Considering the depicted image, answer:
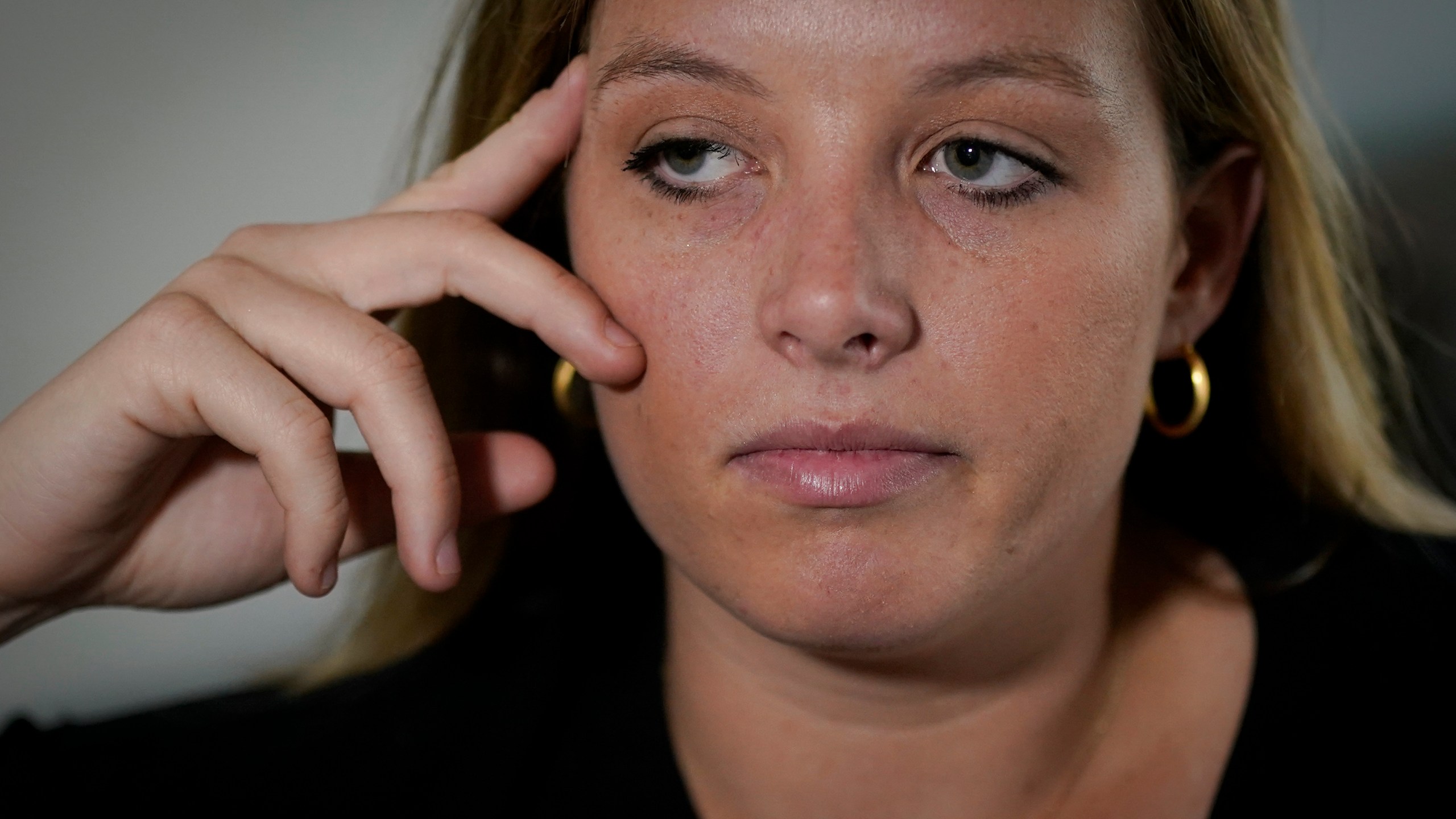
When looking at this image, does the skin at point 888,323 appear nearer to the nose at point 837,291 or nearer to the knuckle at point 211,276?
the nose at point 837,291

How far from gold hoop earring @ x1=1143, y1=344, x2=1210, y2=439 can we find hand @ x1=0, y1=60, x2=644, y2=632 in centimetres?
71

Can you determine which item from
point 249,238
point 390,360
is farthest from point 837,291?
point 249,238

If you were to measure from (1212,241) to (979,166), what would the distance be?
0.44 m

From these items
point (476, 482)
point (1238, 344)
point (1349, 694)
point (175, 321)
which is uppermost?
point (175, 321)

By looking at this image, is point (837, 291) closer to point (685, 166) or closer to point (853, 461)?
point (853, 461)

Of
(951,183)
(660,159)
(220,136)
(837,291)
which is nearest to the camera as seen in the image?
(837,291)

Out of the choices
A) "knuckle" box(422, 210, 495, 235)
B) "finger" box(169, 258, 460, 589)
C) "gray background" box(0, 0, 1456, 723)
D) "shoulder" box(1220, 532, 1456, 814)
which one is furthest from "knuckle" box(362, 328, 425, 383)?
"shoulder" box(1220, 532, 1456, 814)

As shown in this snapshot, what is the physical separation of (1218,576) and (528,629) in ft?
3.17

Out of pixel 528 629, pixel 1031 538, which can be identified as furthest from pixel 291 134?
pixel 1031 538

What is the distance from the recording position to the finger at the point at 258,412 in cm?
125

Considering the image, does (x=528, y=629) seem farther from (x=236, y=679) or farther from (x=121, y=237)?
(x=121, y=237)

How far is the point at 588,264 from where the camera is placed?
1.33 meters

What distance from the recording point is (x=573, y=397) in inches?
65.1

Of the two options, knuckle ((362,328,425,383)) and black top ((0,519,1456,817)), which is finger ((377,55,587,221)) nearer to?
knuckle ((362,328,425,383))
